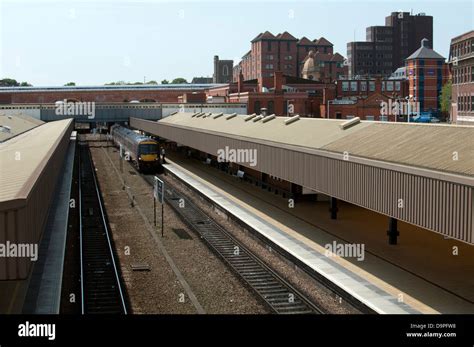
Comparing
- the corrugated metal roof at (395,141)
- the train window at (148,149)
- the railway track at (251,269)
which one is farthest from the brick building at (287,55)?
the railway track at (251,269)

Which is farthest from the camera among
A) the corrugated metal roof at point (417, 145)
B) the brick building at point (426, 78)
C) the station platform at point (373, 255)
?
the brick building at point (426, 78)

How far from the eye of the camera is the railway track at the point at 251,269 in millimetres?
16188

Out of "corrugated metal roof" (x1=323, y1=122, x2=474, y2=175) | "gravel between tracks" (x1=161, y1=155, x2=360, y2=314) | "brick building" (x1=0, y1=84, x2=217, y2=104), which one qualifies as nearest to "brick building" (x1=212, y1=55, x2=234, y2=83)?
"brick building" (x1=0, y1=84, x2=217, y2=104)

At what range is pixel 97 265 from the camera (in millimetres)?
20609

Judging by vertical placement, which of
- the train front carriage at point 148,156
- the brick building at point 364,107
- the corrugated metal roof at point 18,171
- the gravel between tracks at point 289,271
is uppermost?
the brick building at point 364,107

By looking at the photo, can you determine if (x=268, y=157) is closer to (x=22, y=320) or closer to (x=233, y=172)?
(x=233, y=172)

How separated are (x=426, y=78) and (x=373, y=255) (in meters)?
88.8

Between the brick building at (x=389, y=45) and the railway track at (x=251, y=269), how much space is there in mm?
151708

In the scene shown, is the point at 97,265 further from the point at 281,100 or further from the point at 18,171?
the point at 281,100

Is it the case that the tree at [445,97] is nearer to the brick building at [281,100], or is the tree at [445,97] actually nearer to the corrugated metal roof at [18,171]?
the brick building at [281,100]

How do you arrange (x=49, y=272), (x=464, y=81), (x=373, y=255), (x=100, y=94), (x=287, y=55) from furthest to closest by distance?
(x=287, y=55) < (x=100, y=94) < (x=464, y=81) < (x=373, y=255) < (x=49, y=272)

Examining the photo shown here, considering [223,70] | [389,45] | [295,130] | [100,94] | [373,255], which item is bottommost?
[373,255]

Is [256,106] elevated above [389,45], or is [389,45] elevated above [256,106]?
[389,45]

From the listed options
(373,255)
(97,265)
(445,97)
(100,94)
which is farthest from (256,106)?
(373,255)
